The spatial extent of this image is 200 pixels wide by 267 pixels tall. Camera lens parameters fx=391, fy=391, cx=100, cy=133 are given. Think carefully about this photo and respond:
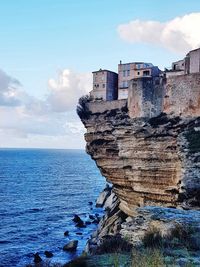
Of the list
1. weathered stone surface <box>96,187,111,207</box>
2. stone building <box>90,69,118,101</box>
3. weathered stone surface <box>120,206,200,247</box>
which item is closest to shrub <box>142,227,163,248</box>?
weathered stone surface <box>120,206,200,247</box>

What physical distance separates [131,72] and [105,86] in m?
3.80

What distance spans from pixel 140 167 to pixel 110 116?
6.72 meters

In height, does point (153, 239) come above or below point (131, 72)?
below

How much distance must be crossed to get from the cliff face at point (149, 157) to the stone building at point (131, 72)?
1009 cm

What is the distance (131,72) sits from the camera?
4722cm

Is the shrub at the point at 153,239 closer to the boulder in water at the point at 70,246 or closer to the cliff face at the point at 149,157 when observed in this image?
the cliff face at the point at 149,157

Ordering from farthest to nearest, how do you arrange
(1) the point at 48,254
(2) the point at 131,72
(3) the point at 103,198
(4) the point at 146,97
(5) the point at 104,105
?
(3) the point at 103,198
(2) the point at 131,72
(1) the point at 48,254
(5) the point at 104,105
(4) the point at 146,97

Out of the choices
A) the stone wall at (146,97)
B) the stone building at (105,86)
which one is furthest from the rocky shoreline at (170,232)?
the stone building at (105,86)

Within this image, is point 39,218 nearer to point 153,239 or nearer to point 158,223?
point 158,223

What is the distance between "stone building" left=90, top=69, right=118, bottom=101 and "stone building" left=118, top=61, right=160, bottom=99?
1005mm

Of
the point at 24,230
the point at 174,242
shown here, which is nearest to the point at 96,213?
the point at 24,230

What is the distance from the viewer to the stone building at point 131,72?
45.5 meters

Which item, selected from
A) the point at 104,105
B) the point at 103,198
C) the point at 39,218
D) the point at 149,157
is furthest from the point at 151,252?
the point at 103,198

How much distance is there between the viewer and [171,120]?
29641 mm
